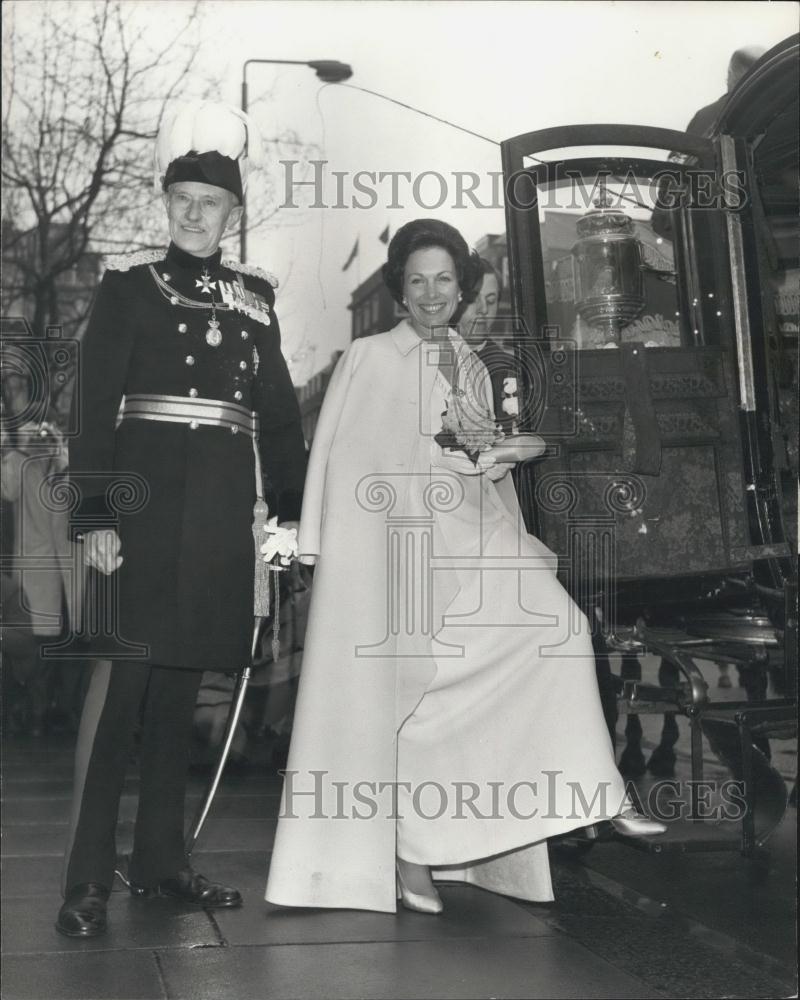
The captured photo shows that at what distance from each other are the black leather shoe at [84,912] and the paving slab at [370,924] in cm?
31

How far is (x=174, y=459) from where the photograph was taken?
3.74 m

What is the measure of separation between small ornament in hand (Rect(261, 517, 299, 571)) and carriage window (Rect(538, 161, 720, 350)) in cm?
150

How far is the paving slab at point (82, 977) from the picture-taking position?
9.31ft

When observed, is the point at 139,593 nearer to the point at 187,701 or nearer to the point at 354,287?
the point at 187,701

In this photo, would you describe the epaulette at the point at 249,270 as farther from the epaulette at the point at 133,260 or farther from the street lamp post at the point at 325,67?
the street lamp post at the point at 325,67

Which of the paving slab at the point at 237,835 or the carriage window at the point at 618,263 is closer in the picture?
the paving slab at the point at 237,835

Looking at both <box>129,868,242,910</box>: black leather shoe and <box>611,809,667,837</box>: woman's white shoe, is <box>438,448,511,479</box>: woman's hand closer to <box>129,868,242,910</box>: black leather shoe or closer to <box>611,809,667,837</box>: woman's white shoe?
<box>611,809,667,837</box>: woman's white shoe

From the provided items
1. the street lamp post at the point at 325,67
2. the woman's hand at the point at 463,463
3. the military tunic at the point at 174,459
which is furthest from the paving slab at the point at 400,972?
the street lamp post at the point at 325,67

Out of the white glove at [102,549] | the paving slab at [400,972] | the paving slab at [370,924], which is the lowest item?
the paving slab at [400,972]

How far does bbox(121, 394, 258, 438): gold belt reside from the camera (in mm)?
3738

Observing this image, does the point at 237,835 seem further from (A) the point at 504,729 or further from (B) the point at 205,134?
(B) the point at 205,134

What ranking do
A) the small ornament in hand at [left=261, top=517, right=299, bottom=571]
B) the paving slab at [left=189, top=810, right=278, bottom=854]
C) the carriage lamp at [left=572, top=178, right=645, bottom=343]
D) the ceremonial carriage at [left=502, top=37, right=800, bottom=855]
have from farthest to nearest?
the carriage lamp at [left=572, top=178, right=645, bottom=343] < the ceremonial carriage at [left=502, top=37, right=800, bottom=855] < the paving slab at [left=189, top=810, right=278, bottom=854] < the small ornament in hand at [left=261, top=517, right=299, bottom=571]

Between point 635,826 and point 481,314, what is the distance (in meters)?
2.05

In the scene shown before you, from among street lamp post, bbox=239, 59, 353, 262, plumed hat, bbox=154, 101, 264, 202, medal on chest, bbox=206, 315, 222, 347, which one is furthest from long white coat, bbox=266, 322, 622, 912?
street lamp post, bbox=239, 59, 353, 262
